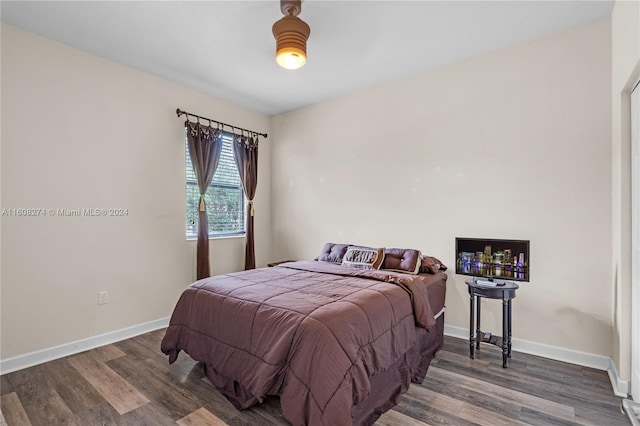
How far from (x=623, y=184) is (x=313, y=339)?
91.8 inches

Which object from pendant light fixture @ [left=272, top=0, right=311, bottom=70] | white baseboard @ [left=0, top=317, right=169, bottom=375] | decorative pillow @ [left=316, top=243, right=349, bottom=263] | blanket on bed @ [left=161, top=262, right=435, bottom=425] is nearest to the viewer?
blanket on bed @ [left=161, top=262, right=435, bottom=425]

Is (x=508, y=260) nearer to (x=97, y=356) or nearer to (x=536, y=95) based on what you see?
(x=536, y=95)

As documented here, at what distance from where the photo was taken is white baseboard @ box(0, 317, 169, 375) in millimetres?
2506

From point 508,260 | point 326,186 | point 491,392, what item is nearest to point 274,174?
point 326,186

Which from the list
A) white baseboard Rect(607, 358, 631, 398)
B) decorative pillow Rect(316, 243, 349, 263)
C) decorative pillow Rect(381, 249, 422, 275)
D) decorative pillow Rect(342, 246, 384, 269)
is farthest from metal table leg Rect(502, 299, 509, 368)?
decorative pillow Rect(316, 243, 349, 263)

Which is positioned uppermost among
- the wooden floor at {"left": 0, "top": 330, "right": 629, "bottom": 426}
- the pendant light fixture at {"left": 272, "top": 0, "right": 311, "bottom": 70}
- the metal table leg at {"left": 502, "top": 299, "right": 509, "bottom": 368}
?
the pendant light fixture at {"left": 272, "top": 0, "right": 311, "bottom": 70}

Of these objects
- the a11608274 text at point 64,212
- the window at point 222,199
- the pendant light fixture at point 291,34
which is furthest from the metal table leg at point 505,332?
the a11608274 text at point 64,212

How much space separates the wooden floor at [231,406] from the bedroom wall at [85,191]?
0.50 m

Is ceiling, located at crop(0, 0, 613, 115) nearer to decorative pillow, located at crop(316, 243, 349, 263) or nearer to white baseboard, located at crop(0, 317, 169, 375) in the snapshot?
decorative pillow, located at crop(316, 243, 349, 263)

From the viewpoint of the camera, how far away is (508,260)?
287 centimetres

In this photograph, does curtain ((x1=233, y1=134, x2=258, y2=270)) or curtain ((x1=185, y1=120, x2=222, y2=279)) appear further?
curtain ((x1=233, y1=134, x2=258, y2=270))

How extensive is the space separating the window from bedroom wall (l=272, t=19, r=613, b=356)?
1.29 metres

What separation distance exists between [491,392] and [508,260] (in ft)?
3.92

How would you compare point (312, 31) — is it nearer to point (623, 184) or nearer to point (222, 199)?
point (222, 199)
